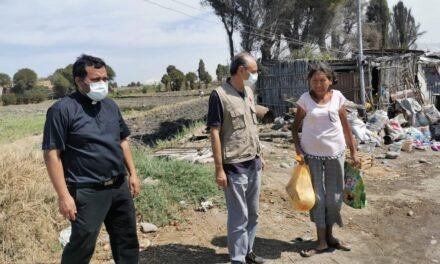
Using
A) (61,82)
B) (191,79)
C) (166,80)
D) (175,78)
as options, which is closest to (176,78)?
(175,78)

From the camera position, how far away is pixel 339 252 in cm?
420

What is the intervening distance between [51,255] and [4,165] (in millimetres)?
1457

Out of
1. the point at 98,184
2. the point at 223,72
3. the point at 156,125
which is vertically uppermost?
the point at 223,72

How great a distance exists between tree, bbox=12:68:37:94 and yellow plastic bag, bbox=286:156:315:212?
248 feet

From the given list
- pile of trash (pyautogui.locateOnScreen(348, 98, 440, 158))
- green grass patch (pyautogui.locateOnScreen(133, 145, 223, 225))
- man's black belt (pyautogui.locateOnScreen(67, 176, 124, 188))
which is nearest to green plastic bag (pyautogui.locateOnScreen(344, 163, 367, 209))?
green grass patch (pyautogui.locateOnScreen(133, 145, 223, 225))

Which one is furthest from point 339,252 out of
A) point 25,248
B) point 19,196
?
point 19,196

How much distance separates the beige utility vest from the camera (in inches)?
141

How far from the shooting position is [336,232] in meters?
4.77

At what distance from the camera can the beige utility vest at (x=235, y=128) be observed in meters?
3.57

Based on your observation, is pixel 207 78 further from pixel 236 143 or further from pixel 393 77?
pixel 236 143

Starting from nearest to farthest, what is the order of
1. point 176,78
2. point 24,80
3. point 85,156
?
1. point 85,156
2. point 176,78
3. point 24,80

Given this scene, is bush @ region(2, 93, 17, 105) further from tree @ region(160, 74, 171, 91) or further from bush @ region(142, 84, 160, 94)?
tree @ region(160, 74, 171, 91)

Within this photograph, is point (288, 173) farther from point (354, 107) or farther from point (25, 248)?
point (354, 107)

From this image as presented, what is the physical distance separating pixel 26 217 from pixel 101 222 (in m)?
1.83
